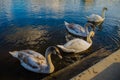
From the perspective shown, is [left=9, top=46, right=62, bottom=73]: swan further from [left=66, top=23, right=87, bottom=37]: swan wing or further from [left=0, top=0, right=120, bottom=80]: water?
[left=66, top=23, right=87, bottom=37]: swan wing

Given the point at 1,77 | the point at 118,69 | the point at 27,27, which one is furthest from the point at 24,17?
the point at 118,69

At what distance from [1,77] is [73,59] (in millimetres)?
3773

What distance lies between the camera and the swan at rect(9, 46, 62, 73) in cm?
930

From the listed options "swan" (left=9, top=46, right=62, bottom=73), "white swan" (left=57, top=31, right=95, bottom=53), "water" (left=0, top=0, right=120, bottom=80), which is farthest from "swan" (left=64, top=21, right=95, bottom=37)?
"swan" (left=9, top=46, right=62, bottom=73)

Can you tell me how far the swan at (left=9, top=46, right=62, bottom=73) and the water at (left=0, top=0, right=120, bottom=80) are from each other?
0.25 m

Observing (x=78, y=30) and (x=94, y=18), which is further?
(x=94, y=18)

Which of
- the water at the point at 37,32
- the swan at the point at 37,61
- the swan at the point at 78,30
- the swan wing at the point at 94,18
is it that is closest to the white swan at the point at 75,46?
the water at the point at 37,32

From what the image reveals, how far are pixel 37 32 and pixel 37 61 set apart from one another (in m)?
5.03

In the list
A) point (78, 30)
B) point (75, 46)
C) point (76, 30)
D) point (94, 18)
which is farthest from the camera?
point (94, 18)

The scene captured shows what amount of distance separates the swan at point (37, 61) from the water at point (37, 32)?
25 cm

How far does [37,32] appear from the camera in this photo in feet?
46.8

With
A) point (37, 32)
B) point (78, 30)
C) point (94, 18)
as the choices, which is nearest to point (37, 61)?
point (37, 32)

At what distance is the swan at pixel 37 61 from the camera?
9297 mm

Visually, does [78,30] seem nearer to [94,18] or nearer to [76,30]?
[76,30]
